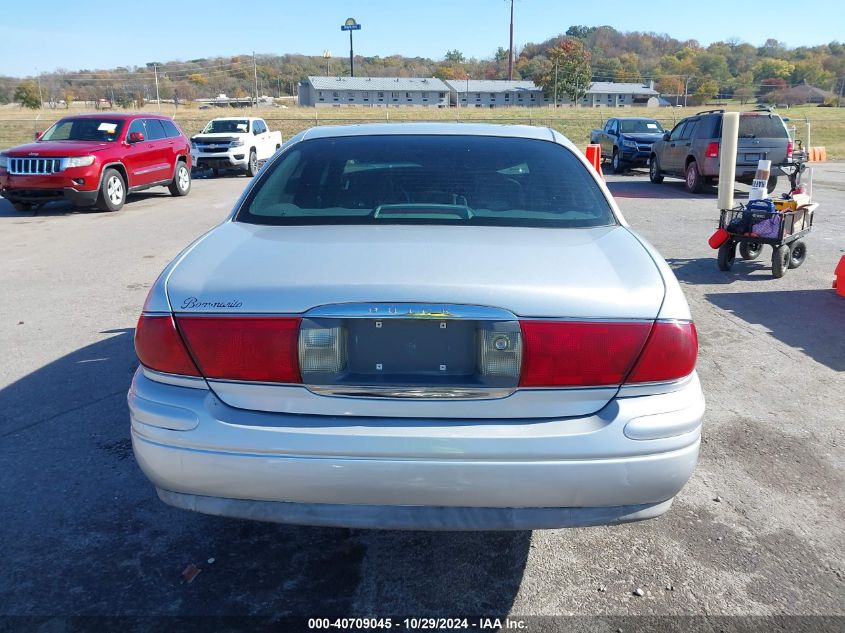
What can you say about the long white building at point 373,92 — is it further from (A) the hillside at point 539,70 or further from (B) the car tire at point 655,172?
(B) the car tire at point 655,172

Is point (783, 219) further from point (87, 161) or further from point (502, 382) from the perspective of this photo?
point (87, 161)

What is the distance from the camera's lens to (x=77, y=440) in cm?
400

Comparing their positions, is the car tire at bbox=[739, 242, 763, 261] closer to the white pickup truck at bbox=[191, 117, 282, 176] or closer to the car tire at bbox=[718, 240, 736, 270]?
the car tire at bbox=[718, 240, 736, 270]

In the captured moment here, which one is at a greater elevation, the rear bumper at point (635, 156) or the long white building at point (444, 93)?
the long white building at point (444, 93)

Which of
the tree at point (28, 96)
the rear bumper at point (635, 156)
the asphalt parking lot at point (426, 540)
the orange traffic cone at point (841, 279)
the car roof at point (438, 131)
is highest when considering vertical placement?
the tree at point (28, 96)

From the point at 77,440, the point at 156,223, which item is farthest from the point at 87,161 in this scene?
the point at 77,440

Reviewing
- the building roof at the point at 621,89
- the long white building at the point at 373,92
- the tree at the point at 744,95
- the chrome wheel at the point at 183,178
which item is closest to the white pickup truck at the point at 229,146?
the chrome wheel at the point at 183,178

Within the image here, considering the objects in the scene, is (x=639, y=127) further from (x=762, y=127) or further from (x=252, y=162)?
(x=252, y=162)

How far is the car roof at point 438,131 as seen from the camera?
3.80 meters

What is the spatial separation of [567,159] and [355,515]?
2129mm

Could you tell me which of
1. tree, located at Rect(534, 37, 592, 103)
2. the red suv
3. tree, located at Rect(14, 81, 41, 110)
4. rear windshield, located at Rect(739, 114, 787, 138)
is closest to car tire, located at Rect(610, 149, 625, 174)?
rear windshield, located at Rect(739, 114, 787, 138)

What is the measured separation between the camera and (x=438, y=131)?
384cm

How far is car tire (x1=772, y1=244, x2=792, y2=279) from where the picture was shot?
7719 millimetres

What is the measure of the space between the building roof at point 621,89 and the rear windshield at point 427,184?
370 feet
